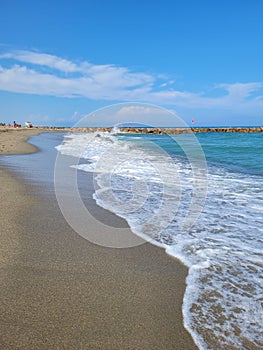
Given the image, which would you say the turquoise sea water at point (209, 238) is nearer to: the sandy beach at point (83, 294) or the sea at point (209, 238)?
the sea at point (209, 238)

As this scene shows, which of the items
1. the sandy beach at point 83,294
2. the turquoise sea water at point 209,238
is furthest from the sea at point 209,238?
the sandy beach at point 83,294

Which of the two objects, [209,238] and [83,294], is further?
[209,238]

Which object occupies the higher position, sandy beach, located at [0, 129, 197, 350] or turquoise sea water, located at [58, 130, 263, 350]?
sandy beach, located at [0, 129, 197, 350]

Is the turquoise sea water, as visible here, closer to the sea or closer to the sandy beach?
the sea

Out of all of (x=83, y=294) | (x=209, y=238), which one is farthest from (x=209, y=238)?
(x=83, y=294)

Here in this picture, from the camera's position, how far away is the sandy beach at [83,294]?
1.83 metres

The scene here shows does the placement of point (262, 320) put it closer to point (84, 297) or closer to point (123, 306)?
point (123, 306)

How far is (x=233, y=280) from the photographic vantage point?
2.69 m

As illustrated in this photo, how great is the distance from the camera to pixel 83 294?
2.29 meters

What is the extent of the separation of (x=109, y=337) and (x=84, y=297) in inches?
19.1

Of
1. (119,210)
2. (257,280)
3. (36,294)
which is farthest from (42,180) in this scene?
(257,280)

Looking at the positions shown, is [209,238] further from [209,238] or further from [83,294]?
[83,294]

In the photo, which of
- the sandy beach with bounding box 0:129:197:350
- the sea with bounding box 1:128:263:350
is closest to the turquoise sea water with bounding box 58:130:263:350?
the sea with bounding box 1:128:263:350

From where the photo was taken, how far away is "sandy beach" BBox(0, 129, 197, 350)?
5.99 ft
